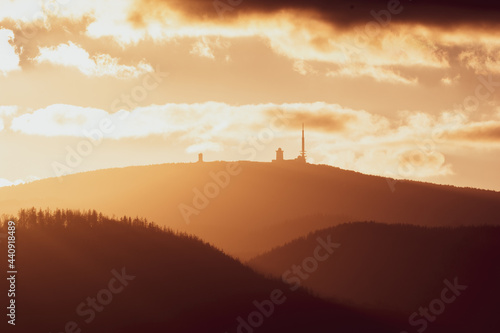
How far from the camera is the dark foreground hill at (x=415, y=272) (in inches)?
2714

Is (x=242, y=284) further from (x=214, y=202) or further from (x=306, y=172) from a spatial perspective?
(x=306, y=172)

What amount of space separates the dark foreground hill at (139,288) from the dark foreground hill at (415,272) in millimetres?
12513
